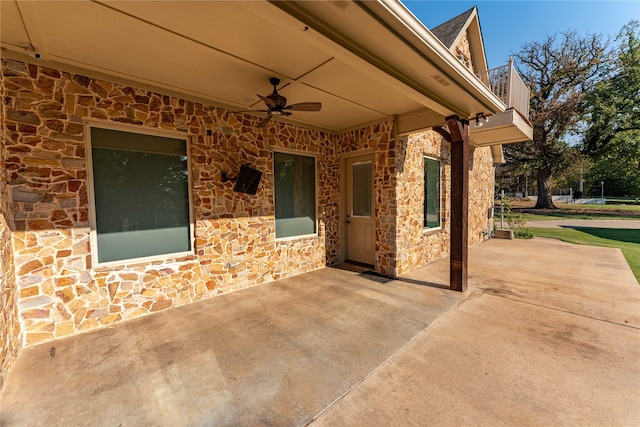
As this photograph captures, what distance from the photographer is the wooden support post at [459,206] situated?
4.01 m

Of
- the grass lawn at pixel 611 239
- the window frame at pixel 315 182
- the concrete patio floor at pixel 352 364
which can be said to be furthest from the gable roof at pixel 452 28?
the grass lawn at pixel 611 239

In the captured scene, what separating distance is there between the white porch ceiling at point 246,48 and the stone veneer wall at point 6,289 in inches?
38.7

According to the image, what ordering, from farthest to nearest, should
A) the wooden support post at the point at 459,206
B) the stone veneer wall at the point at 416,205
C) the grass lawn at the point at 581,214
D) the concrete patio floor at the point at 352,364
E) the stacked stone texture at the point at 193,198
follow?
the grass lawn at the point at 581,214 < the stone veneer wall at the point at 416,205 < the wooden support post at the point at 459,206 < the stacked stone texture at the point at 193,198 < the concrete patio floor at the point at 352,364

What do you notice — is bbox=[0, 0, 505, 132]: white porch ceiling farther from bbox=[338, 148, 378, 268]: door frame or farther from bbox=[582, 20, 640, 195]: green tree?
bbox=[582, 20, 640, 195]: green tree

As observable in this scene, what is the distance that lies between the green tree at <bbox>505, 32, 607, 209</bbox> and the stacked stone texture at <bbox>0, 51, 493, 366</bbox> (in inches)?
684

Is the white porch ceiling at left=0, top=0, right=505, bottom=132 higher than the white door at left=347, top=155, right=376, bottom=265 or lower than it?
higher

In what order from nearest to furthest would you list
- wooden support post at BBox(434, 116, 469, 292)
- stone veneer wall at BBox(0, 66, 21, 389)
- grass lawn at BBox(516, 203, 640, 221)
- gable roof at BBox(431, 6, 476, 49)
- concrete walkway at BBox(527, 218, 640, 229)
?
stone veneer wall at BBox(0, 66, 21, 389) → wooden support post at BBox(434, 116, 469, 292) → gable roof at BBox(431, 6, 476, 49) → concrete walkway at BBox(527, 218, 640, 229) → grass lawn at BBox(516, 203, 640, 221)

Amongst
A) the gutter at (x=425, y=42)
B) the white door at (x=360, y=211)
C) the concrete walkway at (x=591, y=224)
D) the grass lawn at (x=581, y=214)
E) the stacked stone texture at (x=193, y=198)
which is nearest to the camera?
the gutter at (x=425, y=42)

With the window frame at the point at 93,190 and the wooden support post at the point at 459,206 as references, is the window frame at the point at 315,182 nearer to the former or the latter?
the window frame at the point at 93,190

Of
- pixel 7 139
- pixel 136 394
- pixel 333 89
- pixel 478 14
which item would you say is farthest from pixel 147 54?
pixel 478 14

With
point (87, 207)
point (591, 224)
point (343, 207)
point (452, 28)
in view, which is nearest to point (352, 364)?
point (87, 207)

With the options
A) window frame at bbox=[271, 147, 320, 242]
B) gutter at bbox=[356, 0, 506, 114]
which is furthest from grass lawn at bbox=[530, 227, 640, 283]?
window frame at bbox=[271, 147, 320, 242]

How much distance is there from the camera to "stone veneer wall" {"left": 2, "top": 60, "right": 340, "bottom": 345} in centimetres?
271

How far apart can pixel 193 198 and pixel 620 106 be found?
2375 centimetres
